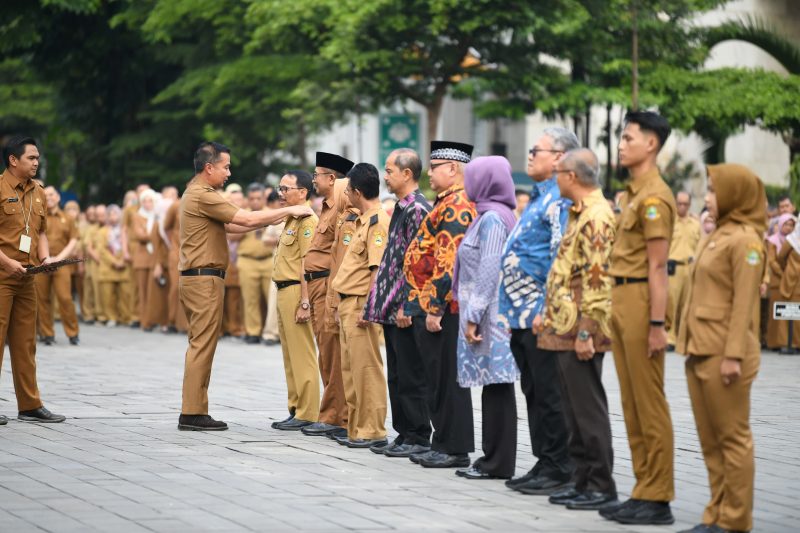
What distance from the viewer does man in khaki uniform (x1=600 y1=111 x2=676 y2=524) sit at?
8094 millimetres

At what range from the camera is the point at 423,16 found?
87.0 feet

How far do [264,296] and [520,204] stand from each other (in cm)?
421

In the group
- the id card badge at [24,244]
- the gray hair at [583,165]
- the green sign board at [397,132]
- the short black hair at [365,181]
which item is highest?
the green sign board at [397,132]

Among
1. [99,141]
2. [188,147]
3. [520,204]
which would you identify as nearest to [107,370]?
[520,204]

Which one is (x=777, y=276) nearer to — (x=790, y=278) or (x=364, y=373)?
(x=790, y=278)

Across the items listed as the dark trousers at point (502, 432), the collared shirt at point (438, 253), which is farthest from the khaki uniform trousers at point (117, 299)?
the dark trousers at point (502, 432)

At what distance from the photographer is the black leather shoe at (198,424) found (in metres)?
11.8

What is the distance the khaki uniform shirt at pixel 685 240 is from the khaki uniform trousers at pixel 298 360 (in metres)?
9.81

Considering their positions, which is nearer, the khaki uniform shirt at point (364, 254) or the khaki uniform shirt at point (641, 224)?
the khaki uniform shirt at point (641, 224)

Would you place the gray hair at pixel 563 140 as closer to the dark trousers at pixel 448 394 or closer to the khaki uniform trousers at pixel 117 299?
the dark trousers at pixel 448 394

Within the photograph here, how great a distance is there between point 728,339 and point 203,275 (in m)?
5.35

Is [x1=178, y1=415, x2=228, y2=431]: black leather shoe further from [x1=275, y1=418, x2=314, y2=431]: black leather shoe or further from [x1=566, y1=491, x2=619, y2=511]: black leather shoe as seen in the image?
[x1=566, y1=491, x2=619, y2=511]: black leather shoe

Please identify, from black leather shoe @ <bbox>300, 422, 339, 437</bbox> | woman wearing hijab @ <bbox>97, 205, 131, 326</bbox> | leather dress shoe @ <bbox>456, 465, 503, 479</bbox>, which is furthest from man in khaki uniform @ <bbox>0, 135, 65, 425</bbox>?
woman wearing hijab @ <bbox>97, 205, 131, 326</bbox>

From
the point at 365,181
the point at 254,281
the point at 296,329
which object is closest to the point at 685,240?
the point at 254,281
